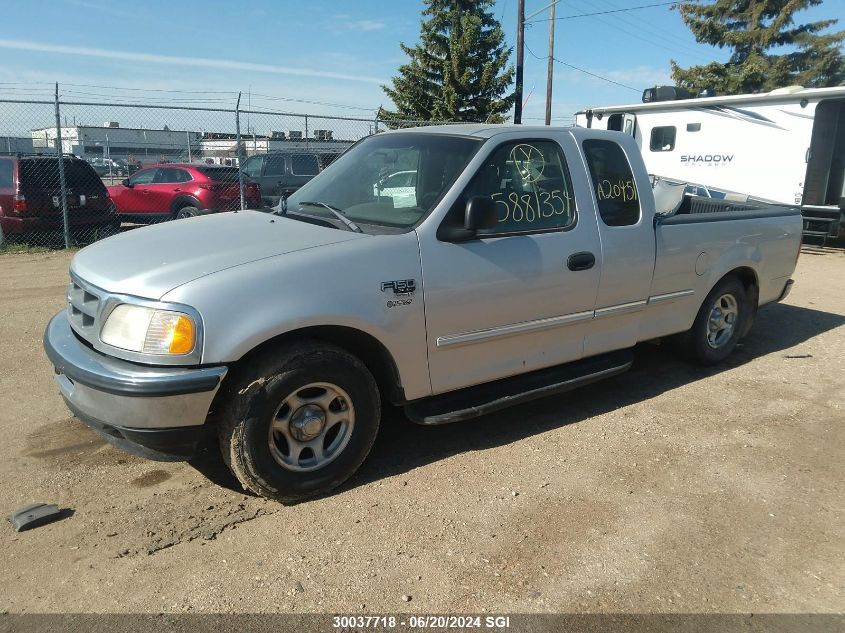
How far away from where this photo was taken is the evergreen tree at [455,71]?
26.0 metres

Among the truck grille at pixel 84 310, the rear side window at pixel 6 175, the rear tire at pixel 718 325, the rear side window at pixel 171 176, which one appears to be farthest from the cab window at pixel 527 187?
the rear side window at pixel 171 176

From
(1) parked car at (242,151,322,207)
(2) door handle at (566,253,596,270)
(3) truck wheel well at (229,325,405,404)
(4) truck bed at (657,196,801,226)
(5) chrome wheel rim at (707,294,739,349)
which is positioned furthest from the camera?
(1) parked car at (242,151,322,207)

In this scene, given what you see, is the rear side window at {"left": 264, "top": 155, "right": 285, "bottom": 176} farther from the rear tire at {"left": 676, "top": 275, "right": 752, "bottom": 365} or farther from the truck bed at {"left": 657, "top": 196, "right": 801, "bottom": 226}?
the rear tire at {"left": 676, "top": 275, "right": 752, "bottom": 365}

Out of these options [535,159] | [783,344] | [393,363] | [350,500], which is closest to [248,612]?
[350,500]

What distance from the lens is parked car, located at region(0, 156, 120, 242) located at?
1077cm

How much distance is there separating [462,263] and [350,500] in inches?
54.9

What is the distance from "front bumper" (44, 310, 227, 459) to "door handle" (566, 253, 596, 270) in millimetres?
2198

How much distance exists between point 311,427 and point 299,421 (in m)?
0.07

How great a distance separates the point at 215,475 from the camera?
363 centimetres

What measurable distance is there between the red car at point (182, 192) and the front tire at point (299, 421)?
1045 cm

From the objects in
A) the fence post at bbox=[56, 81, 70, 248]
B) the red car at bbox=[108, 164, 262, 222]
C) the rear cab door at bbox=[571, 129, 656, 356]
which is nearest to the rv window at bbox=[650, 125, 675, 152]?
the red car at bbox=[108, 164, 262, 222]

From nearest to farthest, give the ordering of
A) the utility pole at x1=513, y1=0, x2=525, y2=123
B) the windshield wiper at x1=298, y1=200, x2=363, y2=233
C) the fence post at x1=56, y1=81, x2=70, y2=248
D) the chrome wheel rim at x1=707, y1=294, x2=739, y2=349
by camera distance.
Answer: the windshield wiper at x1=298, y1=200, x2=363, y2=233, the chrome wheel rim at x1=707, y1=294, x2=739, y2=349, the fence post at x1=56, y1=81, x2=70, y2=248, the utility pole at x1=513, y1=0, x2=525, y2=123

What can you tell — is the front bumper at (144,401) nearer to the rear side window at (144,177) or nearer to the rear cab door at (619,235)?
the rear cab door at (619,235)

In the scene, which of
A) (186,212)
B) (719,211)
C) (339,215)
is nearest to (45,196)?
(186,212)
